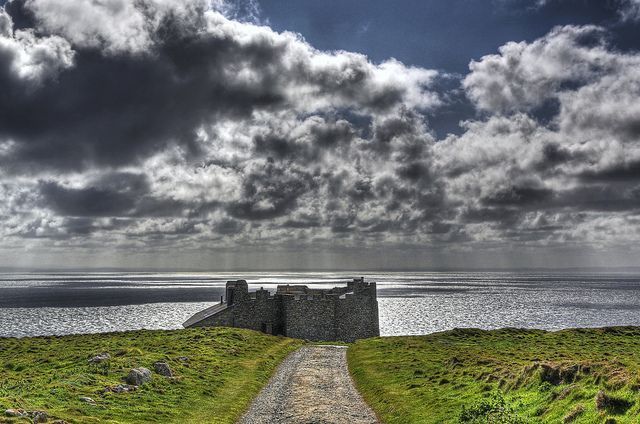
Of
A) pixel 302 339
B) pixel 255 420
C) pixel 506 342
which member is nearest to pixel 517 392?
pixel 255 420

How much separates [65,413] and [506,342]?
63701 mm

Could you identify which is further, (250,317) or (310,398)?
(250,317)

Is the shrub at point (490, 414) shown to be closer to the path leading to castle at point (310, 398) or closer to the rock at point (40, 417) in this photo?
the path leading to castle at point (310, 398)

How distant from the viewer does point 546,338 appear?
76188mm

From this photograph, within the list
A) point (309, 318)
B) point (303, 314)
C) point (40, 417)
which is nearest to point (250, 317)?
point (303, 314)

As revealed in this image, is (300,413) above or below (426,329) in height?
above

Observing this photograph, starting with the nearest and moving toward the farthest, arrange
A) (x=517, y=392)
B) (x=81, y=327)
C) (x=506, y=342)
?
(x=517, y=392) → (x=506, y=342) → (x=81, y=327)

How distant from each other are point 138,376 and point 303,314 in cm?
4787

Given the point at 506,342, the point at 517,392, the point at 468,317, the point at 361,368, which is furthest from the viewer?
the point at 468,317

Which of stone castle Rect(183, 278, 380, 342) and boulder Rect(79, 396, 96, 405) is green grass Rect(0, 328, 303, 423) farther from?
stone castle Rect(183, 278, 380, 342)

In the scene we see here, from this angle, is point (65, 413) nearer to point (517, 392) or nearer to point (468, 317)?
point (517, 392)

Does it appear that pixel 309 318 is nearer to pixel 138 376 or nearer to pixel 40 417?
pixel 138 376

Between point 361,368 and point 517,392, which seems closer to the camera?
point 517,392

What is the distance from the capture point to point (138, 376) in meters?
33.2
